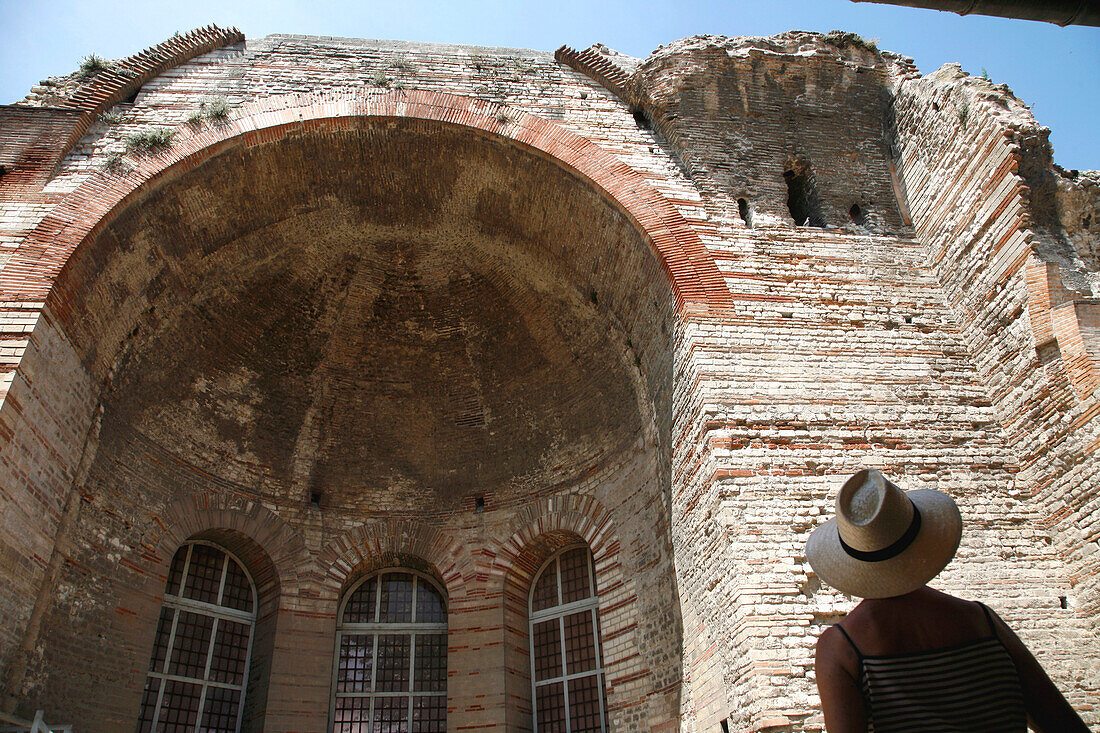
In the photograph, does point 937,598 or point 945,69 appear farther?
point 945,69

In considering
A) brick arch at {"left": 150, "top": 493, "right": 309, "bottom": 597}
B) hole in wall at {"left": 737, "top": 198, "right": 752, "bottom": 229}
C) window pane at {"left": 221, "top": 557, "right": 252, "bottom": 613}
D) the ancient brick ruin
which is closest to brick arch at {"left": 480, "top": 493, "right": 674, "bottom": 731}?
the ancient brick ruin

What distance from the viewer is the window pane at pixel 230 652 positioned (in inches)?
328

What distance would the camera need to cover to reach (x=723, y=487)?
6.01m

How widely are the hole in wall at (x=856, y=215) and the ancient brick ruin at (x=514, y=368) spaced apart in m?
0.02

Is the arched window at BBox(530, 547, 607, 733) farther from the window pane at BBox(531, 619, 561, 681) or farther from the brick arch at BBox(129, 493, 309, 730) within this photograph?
the brick arch at BBox(129, 493, 309, 730)

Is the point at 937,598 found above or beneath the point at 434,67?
beneath

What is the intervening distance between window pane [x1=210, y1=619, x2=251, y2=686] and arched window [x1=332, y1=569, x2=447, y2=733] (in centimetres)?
102

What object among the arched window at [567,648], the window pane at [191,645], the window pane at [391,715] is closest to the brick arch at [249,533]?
the window pane at [191,645]

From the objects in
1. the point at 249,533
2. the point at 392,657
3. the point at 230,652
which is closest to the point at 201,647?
the point at 230,652

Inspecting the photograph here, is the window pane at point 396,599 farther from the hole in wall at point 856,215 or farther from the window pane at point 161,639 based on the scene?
the hole in wall at point 856,215

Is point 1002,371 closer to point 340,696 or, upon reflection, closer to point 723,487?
point 723,487

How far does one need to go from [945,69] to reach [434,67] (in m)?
5.82

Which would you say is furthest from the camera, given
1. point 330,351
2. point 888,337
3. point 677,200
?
point 330,351

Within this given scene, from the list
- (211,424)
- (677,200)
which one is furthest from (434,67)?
(211,424)
